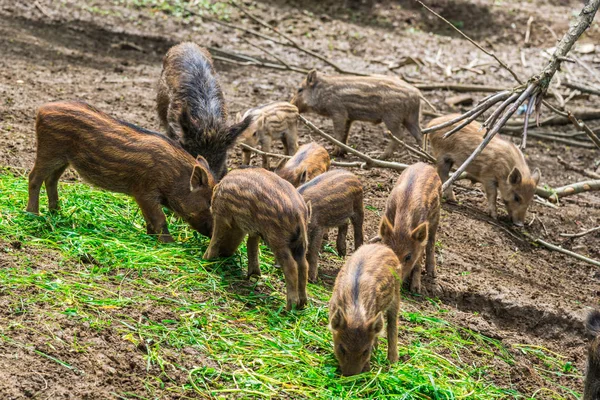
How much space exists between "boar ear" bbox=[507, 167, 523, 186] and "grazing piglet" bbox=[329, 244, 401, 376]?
3542 mm

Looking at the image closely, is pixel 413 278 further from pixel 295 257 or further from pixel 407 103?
pixel 407 103

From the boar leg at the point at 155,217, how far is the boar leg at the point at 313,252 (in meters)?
1.05

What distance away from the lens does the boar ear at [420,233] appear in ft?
18.8

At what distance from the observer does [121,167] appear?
6031 millimetres

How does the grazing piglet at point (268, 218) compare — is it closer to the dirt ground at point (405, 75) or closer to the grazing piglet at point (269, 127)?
the dirt ground at point (405, 75)

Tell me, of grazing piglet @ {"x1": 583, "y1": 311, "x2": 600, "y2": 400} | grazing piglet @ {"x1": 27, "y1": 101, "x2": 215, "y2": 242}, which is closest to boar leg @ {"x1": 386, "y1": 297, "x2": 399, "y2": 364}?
grazing piglet @ {"x1": 583, "y1": 311, "x2": 600, "y2": 400}

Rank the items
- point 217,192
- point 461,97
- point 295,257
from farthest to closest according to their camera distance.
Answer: point 461,97
point 217,192
point 295,257

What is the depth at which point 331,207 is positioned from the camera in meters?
6.17

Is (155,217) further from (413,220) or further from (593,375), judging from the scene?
(593,375)

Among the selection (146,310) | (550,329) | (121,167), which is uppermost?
(121,167)

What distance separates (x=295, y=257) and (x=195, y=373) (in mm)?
1214

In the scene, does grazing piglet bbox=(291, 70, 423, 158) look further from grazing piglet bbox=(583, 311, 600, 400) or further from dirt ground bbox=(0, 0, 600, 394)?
grazing piglet bbox=(583, 311, 600, 400)

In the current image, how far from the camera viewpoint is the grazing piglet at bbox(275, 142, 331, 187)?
6.71 meters

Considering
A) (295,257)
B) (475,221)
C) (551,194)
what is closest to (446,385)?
(295,257)
